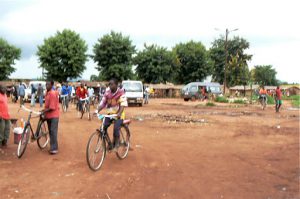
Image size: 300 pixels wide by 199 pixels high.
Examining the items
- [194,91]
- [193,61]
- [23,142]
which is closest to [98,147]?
[23,142]

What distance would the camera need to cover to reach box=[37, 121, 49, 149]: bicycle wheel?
28.7 ft

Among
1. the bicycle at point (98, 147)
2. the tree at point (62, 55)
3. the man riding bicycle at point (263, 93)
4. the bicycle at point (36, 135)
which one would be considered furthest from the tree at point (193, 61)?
the bicycle at point (98, 147)

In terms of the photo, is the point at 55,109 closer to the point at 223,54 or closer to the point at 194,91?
the point at 194,91

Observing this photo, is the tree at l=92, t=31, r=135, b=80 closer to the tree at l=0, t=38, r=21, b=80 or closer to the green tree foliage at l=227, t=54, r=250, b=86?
the tree at l=0, t=38, r=21, b=80

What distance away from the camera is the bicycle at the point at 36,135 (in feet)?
26.2

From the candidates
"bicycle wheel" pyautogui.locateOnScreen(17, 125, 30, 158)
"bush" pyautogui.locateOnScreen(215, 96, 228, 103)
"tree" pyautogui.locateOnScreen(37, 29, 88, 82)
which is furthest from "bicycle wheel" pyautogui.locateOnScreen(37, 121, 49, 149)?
"tree" pyautogui.locateOnScreen(37, 29, 88, 82)

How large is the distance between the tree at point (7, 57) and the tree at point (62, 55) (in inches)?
327

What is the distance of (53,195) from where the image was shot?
17.7 ft

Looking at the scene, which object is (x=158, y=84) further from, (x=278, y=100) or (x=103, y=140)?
(x=103, y=140)

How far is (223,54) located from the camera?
229 ft

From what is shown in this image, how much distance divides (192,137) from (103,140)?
16.4 ft

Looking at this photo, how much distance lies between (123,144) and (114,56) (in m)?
43.6

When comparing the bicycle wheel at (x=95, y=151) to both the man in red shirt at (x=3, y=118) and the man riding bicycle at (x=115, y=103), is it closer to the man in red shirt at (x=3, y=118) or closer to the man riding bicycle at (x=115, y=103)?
the man riding bicycle at (x=115, y=103)

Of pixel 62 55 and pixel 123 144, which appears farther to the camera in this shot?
pixel 62 55
